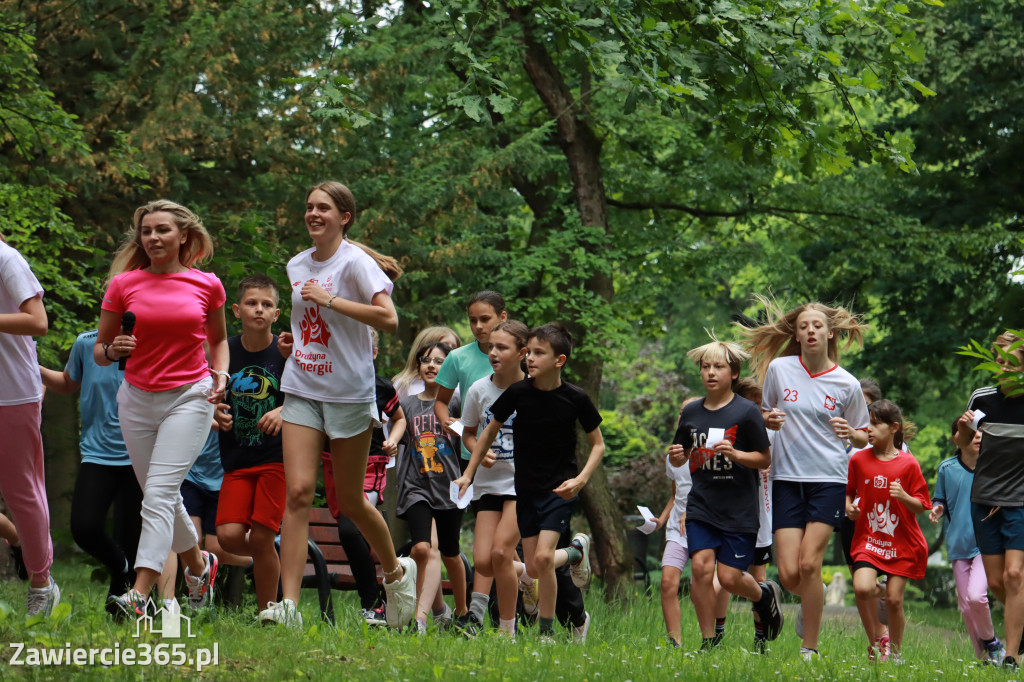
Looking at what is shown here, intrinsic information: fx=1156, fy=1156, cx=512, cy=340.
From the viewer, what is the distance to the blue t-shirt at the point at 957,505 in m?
9.50

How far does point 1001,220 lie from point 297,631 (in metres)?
17.6

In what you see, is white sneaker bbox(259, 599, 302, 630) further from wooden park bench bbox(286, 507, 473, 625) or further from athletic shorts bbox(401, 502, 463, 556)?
wooden park bench bbox(286, 507, 473, 625)

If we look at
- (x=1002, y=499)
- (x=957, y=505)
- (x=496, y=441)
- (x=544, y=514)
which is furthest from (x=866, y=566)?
(x=496, y=441)

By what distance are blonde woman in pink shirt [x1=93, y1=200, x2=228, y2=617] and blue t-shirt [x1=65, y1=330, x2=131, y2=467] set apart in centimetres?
79

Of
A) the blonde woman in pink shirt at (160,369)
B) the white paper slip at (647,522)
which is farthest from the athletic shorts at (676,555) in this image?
the blonde woman in pink shirt at (160,369)

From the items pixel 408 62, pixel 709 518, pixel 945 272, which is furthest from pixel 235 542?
pixel 945 272

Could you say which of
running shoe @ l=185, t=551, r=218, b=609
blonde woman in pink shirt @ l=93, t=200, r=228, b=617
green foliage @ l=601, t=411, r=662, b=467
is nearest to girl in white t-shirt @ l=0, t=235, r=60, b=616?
blonde woman in pink shirt @ l=93, t=200, r=228, b=617

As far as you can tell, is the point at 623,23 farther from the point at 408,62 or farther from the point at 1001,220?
the point at 1001,220

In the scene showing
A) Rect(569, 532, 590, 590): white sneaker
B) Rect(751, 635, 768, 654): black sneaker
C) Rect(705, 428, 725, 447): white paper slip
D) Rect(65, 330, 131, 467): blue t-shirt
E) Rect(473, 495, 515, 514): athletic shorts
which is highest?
Rect(65, 330, 131, 467): blue t-shirt

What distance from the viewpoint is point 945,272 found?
64.6ft

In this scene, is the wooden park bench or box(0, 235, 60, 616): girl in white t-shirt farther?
the wooden park bench

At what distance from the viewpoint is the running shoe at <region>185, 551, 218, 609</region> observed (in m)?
7.33

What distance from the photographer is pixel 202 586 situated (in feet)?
24.6

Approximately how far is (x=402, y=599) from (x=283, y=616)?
1084 millimetres
